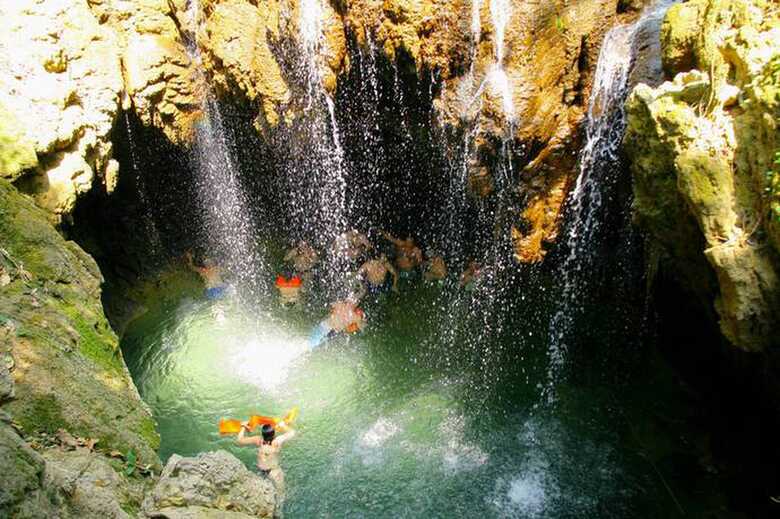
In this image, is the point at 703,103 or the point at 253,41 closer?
the point at 703,103

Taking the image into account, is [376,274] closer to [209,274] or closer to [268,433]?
[209,274]

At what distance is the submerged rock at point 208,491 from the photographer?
3062 millimetres

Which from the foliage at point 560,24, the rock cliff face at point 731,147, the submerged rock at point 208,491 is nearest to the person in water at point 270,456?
the submerged rock at point 208,491

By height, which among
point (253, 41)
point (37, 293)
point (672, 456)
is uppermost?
→ point (253, 41)

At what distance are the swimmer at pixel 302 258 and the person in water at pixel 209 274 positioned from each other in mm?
1366

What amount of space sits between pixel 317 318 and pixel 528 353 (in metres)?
3.70

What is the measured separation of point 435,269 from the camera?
29.8 ft

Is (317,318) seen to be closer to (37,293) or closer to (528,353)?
(528,353)

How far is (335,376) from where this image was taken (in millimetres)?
7484

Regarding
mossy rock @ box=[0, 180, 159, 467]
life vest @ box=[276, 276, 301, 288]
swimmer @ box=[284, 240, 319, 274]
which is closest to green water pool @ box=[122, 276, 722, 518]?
life vest @ box=[276, 276, 301, 288]

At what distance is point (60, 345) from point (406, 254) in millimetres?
6289

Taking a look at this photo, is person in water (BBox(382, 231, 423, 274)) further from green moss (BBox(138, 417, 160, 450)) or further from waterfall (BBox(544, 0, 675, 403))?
green moss (BBox(138, 417, 160, 450))

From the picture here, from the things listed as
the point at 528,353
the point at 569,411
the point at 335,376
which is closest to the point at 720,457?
the point at 569,411

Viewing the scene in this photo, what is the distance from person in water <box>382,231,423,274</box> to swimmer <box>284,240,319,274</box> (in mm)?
1521
